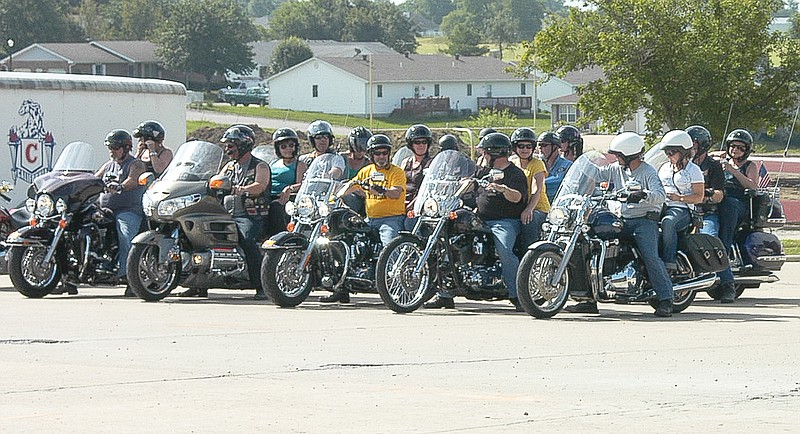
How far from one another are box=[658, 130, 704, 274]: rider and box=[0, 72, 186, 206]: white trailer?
34.6 feet

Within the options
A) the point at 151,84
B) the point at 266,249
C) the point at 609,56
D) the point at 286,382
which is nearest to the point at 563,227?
the point at 266,249

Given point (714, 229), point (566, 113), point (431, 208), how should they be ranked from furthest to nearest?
point (566, 113), point (714, 229), point (431, 208)

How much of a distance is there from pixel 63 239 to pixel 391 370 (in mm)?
7565

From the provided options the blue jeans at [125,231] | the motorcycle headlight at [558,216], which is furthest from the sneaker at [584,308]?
the blue jeans at [125,231]

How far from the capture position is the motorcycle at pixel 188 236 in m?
15.9

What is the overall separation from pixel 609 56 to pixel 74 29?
105 meters

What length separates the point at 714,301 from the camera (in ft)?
55.2

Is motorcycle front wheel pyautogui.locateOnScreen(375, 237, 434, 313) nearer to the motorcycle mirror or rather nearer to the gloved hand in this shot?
the gloved hand

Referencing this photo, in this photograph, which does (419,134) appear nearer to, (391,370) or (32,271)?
(32,271)

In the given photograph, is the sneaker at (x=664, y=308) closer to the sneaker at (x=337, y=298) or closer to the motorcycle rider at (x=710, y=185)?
the motorcycle rider at (x=710, y=185)

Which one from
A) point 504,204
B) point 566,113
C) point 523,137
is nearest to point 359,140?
point 523,137

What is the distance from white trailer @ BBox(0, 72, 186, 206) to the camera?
2228cm

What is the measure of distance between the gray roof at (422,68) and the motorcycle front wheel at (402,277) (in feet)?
294

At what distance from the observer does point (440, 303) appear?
15523mm
